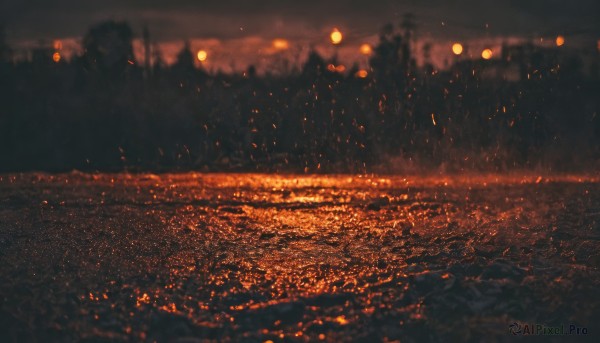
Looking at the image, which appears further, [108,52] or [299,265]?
[108,52]

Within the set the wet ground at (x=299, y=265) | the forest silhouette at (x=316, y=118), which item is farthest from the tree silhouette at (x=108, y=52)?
the wet ground at (x=299, y=265)

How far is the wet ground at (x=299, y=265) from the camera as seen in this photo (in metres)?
4.25

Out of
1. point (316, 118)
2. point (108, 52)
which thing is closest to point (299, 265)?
point (316, 118)

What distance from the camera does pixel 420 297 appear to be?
4.74 metres

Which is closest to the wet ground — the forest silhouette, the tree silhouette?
the forest silhouette

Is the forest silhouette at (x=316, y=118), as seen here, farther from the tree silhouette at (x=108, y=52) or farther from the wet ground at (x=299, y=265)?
the wet ground at (x=299, y=265)

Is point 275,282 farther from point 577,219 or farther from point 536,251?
point 577,219

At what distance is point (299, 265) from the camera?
5.68m

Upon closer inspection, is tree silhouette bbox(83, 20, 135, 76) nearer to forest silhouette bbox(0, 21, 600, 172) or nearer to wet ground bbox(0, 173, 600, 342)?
forest silhouette bbox(0, 21, 600, 172)

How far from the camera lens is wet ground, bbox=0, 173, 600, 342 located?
4.25 meters

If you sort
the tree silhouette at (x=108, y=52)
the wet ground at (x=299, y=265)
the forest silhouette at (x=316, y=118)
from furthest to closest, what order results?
the tree silhouette at (x=108, y=52)
the forest silhouette at (x=316, y=118)
the wet ground at (x=299, y=265)

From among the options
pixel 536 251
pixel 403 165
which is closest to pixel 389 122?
pixel 403 165

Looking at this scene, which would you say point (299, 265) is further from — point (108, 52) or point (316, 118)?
point (108, 52)

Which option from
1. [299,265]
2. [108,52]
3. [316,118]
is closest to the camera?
[299,265]
